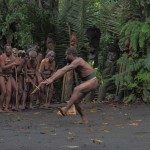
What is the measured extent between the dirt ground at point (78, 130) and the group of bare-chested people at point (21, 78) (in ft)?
2.19

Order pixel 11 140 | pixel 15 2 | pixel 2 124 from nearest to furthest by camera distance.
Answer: pixel 11 140, pixel 2 124, pixel 15 2

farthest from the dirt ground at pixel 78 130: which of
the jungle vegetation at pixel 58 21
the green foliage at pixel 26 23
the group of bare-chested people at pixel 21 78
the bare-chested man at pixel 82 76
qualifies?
the green foliage at pixel 26 23

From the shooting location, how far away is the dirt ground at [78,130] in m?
8.18

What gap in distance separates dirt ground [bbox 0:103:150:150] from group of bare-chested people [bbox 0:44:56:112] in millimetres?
668

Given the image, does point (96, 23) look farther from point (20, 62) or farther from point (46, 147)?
point (46, 147)

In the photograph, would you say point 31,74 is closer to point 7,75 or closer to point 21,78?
point 21,78

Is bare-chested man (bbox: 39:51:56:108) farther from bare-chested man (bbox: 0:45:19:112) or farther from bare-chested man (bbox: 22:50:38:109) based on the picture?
bare-chested man (bbox: 0:45:19:112)

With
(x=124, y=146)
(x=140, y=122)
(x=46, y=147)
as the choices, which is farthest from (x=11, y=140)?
(x=140, y=122)

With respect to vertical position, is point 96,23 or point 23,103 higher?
point 96,23

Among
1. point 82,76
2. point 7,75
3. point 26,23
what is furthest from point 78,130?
point 26,23

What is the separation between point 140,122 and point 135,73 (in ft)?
15.7

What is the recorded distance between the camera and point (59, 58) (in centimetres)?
1906

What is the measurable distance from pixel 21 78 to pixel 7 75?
84 centimetres

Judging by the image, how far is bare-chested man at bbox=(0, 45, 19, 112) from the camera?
1380 cm
